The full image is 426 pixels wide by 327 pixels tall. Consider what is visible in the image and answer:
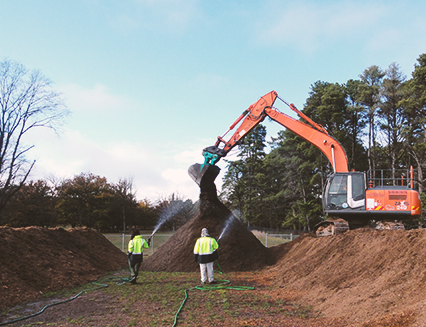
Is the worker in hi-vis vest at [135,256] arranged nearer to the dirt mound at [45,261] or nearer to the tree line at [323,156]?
the dirt mound at [45,261]

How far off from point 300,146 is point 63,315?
112 feet

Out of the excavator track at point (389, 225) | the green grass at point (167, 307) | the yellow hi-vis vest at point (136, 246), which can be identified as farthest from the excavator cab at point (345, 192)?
the yellow hi-vis vest at point (136, 246)

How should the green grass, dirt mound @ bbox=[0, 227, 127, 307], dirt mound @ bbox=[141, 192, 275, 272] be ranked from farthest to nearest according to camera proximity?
dirt mound @ bbox=[141, 192, 275, 272]
dirt mound @ bbox=[0, 227, 127, 307]
the green grass

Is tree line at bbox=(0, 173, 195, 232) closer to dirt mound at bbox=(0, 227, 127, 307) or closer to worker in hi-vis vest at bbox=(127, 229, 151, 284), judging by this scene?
dirt mound at bbox=(0, 227, 127, 307)

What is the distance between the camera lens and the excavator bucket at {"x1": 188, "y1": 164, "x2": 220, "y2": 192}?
14906 mm

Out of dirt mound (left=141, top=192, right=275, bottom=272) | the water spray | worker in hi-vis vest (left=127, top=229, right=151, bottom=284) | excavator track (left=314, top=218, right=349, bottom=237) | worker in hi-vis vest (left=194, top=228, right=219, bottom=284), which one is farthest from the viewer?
the water spray

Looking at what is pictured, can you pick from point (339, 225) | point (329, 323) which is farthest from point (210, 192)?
point (329, 323)

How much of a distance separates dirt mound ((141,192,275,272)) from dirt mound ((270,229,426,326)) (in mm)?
3394

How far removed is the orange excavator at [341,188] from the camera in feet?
38.9

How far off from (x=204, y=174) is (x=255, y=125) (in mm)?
3279

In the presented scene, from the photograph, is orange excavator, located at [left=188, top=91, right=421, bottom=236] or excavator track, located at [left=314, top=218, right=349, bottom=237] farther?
excavator track, located at [left=314, top=218, right=349, bottom=237]

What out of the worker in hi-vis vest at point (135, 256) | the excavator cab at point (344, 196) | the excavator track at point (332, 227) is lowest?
the worker in hi-vis vest at point (135, 256)

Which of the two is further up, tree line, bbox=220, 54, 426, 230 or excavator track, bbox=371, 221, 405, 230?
tree line, bbox=220, 54, 426, 230

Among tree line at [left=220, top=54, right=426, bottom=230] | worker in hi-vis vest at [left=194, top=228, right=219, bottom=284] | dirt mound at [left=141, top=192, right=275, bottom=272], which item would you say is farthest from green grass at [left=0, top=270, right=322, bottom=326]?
tree line at [left=220, top=54, right=426, bottom=230]
